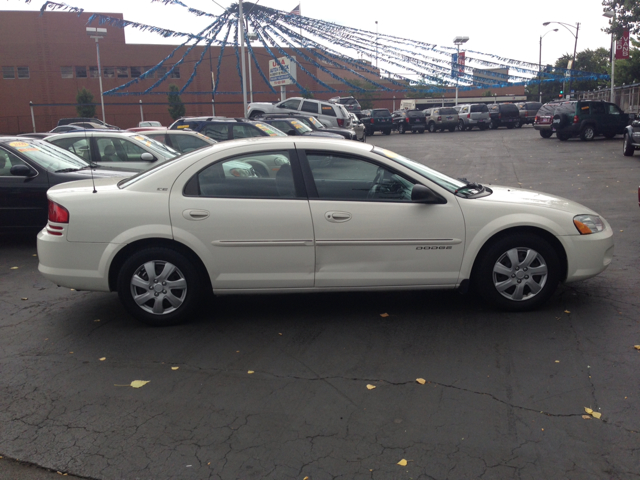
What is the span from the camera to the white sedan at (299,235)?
525 cm

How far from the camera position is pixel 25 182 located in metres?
8.52

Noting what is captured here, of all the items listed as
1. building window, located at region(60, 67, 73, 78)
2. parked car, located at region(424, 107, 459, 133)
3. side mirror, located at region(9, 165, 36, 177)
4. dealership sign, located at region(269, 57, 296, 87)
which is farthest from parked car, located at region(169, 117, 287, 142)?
building window, located at region(60, 67, 73, 78)

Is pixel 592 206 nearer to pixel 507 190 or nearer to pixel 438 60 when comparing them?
pixel 507 190

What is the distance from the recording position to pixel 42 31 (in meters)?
57.8

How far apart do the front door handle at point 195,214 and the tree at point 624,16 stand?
91.7 ft

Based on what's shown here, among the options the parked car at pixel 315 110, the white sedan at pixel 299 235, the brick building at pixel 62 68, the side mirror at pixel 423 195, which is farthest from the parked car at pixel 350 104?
the side mirror at pixel 423 195

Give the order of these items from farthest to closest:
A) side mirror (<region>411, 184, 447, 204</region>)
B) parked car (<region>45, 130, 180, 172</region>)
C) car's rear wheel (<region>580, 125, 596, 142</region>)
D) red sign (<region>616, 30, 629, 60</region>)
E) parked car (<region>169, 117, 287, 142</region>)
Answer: red sign (<region>616, 30, 629, 60</region>) → car's rear wheel (<region>580, 125, 596, 142</region>) → parked car (<region>169, 117, 287, 142</region>) → parked car (<region>45, 130, 180, 172</region>) → side mirror (<region>411, 184, 447, 204</region>)

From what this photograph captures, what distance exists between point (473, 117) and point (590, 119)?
56.7ft

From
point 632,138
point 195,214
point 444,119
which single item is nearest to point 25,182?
point 195,214

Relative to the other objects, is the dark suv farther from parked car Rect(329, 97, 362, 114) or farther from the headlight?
the headlight

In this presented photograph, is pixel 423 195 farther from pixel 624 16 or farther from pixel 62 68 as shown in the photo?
pixel 62 68

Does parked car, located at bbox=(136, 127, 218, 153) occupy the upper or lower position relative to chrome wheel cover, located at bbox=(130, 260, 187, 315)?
upper

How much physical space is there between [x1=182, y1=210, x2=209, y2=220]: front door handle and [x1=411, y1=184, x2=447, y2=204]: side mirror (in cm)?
179

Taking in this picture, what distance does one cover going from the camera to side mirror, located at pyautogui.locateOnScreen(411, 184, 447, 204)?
5.21 m
